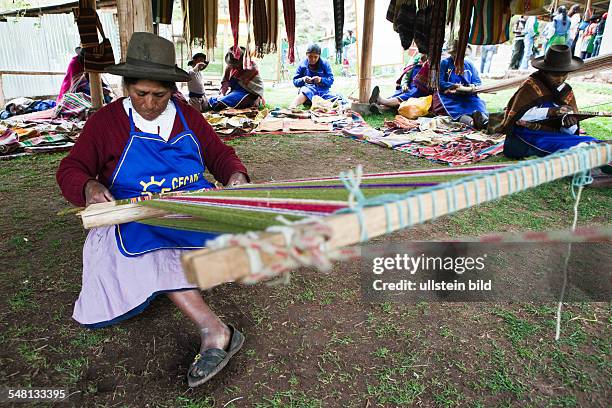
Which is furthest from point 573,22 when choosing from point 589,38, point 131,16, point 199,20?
point 131,16

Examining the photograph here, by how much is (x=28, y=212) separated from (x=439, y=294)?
2.91 m

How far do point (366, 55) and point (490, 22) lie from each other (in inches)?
106

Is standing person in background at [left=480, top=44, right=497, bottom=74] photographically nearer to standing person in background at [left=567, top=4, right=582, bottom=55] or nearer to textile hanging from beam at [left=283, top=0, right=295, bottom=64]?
standing person in background at [left=567, top=4, right=582, bottom=55]

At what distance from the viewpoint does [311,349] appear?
1.74 m

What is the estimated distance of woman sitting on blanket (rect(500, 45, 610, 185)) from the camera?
3.58 metres

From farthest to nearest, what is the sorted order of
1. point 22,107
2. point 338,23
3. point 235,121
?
point 22,107, point 235,121, point 338,23

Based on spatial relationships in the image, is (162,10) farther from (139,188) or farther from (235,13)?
(139,188)

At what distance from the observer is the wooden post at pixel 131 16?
2670mm

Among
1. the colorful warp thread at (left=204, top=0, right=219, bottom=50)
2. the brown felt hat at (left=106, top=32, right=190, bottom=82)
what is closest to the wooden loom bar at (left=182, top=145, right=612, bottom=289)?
the brown felt hat at (left=106, top=32, right=190, bottom=82)

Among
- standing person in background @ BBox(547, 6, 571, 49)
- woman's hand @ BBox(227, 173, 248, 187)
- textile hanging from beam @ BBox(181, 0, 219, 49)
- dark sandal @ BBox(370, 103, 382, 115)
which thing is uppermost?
standing person in background @ BBox(547, 6, 571, 49)

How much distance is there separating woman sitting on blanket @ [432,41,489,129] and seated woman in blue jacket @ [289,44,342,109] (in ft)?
7.03

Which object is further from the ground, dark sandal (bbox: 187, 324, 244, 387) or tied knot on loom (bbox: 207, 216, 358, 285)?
tied knot on loom (bbox: 207, 216, 358, 285)

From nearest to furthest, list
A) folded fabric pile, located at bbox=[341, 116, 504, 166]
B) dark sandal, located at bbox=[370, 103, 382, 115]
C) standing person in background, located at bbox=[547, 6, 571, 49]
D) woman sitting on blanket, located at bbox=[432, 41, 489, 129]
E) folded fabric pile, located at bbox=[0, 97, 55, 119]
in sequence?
folded fabric pile, located at bbox=[341, 116, 504, 166], woman sitting on blanket, located at bbox=[432, 41, 489, 129], folded fabric pile, located at bbox=[0, 97, 55, 119], dark sandal, located at bbox=[370, 103, 382, 115], standing person in background, located at bbox=[547, 6, 571, 49]

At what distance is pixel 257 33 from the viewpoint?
5727mm
